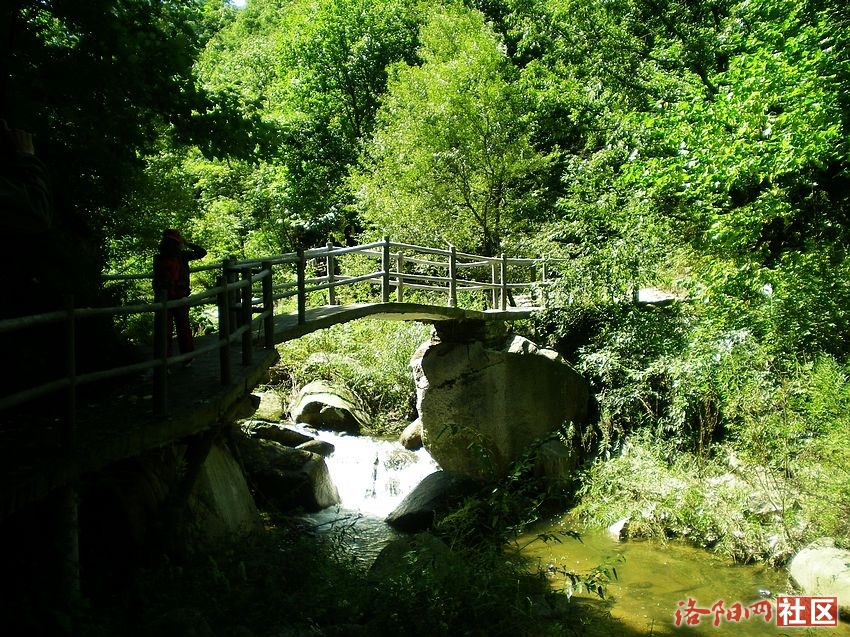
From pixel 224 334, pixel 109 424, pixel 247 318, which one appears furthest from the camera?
pixel 247 318

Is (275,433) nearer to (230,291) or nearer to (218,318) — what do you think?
(218,318)

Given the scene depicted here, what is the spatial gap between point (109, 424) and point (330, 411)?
9.89 meters

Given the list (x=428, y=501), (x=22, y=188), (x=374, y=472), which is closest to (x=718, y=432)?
(x=428, y=501)

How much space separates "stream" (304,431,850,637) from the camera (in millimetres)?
7332

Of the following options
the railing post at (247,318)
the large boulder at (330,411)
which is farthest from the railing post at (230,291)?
the large boulder at (330,411)

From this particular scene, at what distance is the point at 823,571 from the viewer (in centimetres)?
758

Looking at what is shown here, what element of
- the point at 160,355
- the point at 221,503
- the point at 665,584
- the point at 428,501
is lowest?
the point at 665,584

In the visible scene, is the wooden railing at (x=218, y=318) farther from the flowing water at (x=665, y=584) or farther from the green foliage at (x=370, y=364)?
the flowing water at (x=665, y=584)

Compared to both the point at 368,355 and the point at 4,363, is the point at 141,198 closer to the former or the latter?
the point at 368,355

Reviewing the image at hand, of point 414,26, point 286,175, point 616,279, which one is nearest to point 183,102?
point 616,279

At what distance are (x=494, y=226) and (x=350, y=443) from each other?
6458 millimetres

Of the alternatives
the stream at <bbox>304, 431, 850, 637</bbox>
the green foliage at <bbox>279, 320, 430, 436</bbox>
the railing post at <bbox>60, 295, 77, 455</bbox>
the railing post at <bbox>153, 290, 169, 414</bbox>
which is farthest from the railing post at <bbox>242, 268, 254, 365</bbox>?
the green foliage at <bbox>279, 320, 430, 436</bbox>

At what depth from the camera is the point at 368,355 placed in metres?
16.6

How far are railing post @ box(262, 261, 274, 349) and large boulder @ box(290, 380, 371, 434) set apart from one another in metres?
6.73
